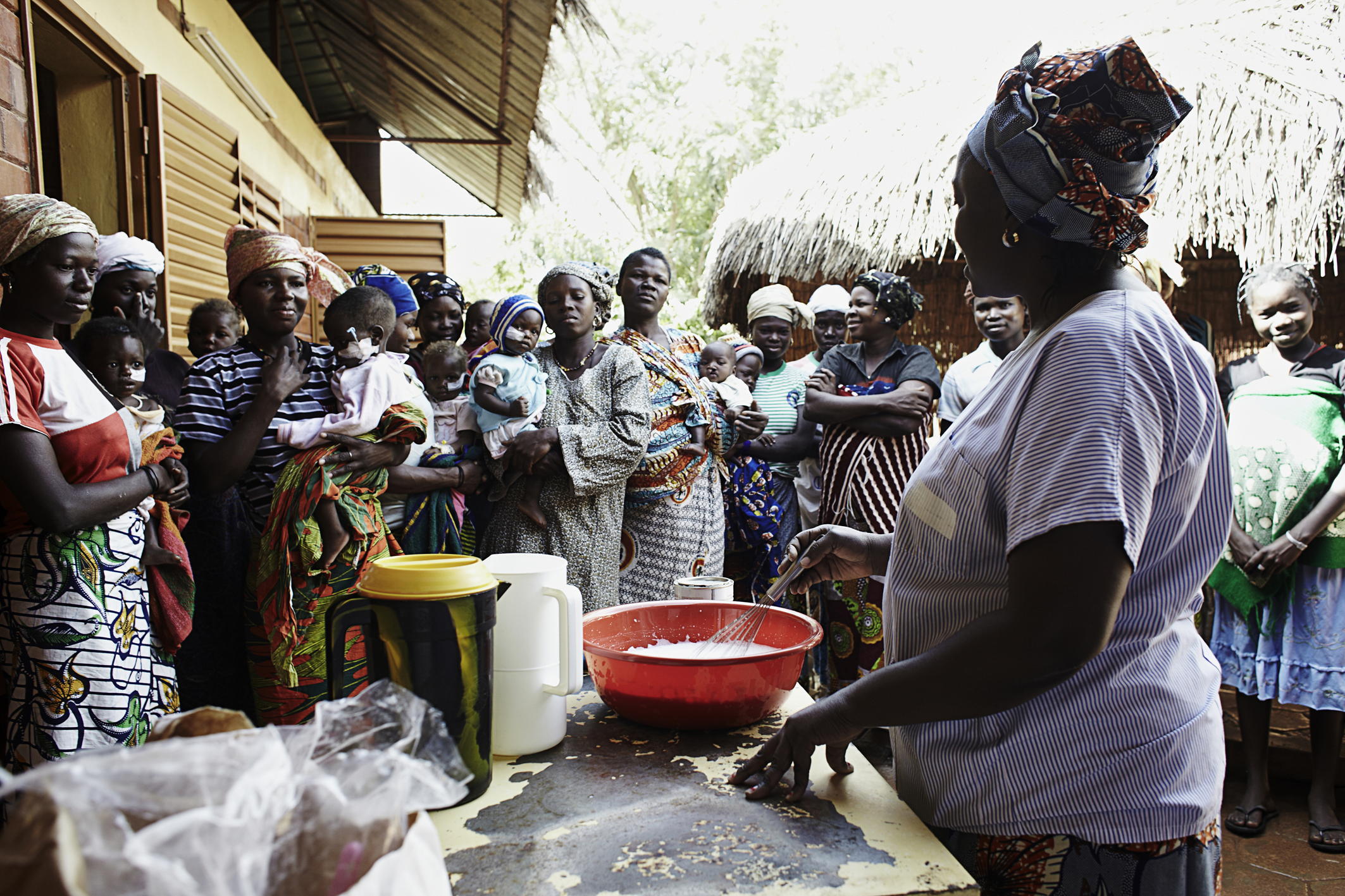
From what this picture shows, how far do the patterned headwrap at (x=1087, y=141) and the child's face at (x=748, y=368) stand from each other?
3061 millimetres

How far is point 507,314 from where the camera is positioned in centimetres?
302

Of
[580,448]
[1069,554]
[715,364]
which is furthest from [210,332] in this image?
[1069,554]

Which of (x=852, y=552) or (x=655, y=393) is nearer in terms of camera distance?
(x=852, y=552)

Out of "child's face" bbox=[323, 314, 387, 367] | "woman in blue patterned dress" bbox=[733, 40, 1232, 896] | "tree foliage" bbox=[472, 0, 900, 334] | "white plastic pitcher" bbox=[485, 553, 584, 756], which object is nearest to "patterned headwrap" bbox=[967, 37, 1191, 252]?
"woman in blue patterned dress" bbox=[733, 40, 1232, 896]

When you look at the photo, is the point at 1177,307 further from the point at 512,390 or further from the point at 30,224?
the point at 30,224

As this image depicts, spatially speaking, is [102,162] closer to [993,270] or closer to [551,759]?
[551,759]

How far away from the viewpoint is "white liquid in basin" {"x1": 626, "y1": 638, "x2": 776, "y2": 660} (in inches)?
56.7

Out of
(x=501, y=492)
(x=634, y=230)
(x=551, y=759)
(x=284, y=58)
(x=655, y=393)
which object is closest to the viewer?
(x=551, y=759)

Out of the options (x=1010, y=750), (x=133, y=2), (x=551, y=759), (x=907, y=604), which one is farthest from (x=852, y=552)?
(x=133, y=2)

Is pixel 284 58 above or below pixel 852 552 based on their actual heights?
above

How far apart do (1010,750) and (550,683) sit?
25.9 inches

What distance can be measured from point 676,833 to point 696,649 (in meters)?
0.49

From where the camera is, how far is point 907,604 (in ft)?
3.99

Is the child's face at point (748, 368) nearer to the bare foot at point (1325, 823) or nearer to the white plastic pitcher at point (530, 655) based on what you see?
the bare foot at point (1325, 823)
